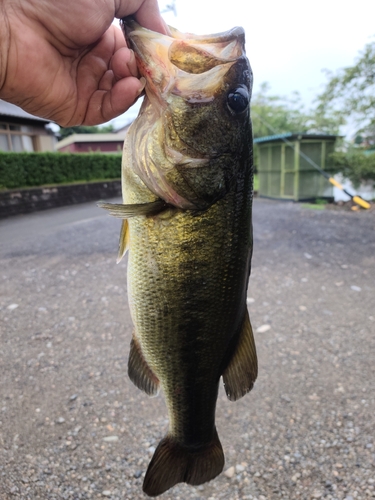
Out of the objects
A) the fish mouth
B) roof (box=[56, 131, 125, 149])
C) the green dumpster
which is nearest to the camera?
the fish mouth

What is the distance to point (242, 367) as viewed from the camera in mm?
1730

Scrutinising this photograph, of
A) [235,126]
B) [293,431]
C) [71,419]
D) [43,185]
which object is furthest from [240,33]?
[43,185]

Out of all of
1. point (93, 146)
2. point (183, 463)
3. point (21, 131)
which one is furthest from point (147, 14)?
point (93, 146)

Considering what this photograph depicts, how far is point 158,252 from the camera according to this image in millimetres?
1568

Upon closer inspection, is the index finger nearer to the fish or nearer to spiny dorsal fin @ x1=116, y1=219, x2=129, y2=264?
the fish

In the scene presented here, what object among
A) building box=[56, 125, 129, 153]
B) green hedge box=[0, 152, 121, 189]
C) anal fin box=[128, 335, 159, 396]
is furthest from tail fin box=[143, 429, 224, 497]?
building box=[56, 125, 129, 153]

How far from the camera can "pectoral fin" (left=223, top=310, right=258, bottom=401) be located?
67.6 inches

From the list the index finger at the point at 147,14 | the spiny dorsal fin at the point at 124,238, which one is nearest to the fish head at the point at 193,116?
the index finger at the point at 147,14

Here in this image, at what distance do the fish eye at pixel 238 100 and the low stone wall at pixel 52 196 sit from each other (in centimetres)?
1340

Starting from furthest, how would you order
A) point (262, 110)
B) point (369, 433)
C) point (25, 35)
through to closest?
point (262, 110) → point (369, 433) → point (25, 35)

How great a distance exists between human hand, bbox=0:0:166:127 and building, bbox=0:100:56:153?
735 inches

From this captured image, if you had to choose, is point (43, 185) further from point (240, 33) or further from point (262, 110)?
point (262, 110)

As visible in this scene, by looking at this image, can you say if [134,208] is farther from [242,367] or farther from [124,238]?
[242,367]

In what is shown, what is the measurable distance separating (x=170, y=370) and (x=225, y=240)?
648 millimetres
